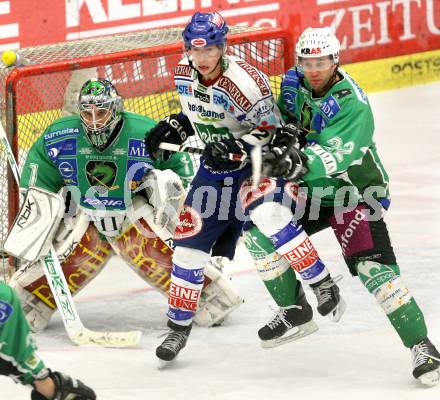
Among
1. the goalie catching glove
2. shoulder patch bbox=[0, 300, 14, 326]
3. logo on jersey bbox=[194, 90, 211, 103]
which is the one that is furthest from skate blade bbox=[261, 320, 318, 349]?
shoulder patch bbox=[0, 300, 14, 326]

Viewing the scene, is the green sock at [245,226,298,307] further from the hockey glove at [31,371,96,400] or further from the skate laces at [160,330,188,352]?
the hockey glove at [31,371,96,400]

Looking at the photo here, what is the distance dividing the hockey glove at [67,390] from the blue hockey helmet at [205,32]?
1.35 m

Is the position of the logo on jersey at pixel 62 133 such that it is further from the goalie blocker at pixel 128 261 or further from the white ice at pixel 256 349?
the white ice at pixel 256 349

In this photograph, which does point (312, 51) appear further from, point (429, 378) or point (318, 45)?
point (429, 378)

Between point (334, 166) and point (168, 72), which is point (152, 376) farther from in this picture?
point (168, 72)

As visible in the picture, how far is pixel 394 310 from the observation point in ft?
17.8

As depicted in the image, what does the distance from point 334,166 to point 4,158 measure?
83.2 inches

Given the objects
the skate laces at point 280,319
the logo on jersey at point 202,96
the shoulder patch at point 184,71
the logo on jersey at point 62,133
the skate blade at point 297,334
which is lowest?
the skate blade at point 297,334

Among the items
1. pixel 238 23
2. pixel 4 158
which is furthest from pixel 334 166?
pixel 238 23

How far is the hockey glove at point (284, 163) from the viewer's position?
5184mm

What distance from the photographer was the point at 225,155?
208 inches

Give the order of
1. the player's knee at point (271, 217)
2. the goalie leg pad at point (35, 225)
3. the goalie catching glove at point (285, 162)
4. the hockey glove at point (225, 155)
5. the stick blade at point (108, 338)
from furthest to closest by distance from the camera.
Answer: the goalie leg pad at point (35, 225)
the stick blade at point (108, 338)
the player's knee at point (271, 217)
the hockey glove at point (225, 155)
the goalie catching glove at point (285, 162)

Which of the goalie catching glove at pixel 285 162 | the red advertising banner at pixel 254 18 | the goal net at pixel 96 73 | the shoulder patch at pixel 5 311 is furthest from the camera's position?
the red advertising banner at pixel 254 18

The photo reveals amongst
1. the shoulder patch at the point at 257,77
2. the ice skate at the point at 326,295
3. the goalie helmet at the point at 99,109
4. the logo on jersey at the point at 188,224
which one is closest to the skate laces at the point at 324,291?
the ice skate at the point at 326,295
